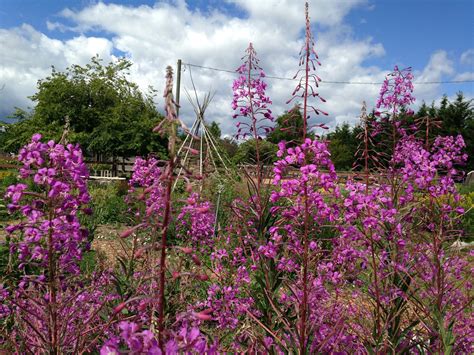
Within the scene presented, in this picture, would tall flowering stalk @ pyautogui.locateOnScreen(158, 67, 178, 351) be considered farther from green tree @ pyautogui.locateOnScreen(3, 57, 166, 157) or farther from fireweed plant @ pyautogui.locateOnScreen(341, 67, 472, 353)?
green tree @ pyautogui.locateOnScreen(3, 57, 166, 157)

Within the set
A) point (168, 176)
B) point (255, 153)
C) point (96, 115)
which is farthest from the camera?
point (96, 115)

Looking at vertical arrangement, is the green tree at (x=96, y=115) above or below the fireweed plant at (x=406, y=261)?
above

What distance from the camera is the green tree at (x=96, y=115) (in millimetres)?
25516

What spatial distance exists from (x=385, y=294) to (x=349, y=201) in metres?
0.66

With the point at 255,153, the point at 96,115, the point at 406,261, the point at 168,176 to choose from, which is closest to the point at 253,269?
the point at 406,261

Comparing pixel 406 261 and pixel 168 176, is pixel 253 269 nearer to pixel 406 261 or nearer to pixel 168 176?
pixel 406 261

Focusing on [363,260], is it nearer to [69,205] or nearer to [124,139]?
[69,205]

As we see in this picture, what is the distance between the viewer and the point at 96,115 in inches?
1067

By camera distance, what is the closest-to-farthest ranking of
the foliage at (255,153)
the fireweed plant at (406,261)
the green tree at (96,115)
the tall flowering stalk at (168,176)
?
the tall flowering stalk at (168,176), the fireweed plant at (406,261), the foliage at (255,153), the green tree at (96,115)

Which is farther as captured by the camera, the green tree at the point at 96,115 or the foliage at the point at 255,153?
the green tree at the point at 96,115

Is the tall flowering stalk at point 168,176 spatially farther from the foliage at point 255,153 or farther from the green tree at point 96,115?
the green tree at point 96,115

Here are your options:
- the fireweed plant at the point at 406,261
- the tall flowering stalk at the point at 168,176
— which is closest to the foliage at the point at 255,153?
the fireweed plant at the point at 406,261

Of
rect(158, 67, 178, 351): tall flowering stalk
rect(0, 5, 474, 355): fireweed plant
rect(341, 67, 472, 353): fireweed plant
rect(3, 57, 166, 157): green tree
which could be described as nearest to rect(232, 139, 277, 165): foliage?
rect(0, 5, 474, 355): fireweed plant

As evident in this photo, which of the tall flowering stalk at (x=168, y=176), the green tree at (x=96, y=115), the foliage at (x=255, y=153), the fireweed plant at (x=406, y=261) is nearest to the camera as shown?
the tall flowering stalk at (x=168, y=176)
